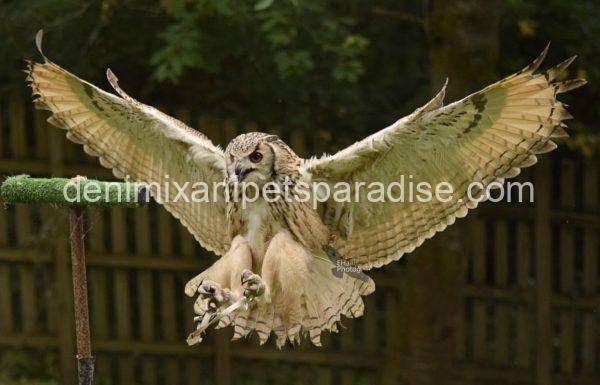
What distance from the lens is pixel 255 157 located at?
4.36m

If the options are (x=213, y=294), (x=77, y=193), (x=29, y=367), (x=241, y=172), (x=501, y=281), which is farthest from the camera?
(x=29, y=367)

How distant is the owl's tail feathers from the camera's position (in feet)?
14.5

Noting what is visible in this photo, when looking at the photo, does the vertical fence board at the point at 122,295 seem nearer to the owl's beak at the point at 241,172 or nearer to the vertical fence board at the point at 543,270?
the owl's beak at the point at 241,172

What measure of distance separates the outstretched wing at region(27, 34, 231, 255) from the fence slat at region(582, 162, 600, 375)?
2.50 meters

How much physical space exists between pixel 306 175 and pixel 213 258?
2.07m

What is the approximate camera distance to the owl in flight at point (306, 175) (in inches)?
162

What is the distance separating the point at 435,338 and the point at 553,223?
1157 mm

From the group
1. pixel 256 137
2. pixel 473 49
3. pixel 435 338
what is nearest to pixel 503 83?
pixel 256 137

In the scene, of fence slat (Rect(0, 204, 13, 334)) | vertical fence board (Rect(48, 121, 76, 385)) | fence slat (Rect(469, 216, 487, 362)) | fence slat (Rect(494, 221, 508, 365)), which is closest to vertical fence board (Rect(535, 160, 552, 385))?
fence slat (Rect(494, 221, 508, 365))

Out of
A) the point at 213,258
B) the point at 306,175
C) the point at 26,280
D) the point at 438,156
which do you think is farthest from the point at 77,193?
the point at 26,280

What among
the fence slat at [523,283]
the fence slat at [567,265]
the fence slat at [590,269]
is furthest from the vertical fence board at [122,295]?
the fence slat at [590,269]

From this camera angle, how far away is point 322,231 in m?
4.77

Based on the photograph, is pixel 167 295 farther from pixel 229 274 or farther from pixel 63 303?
pixel 229 274

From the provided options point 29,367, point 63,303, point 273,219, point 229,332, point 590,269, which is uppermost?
point 273,219
